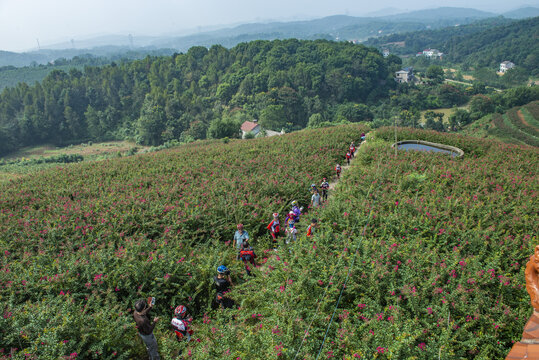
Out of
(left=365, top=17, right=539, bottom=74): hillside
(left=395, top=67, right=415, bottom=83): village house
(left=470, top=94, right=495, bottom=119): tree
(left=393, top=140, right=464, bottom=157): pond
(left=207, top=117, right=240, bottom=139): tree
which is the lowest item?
(left=470, top=94, right=495, bottom=119): tree

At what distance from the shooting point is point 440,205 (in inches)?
359

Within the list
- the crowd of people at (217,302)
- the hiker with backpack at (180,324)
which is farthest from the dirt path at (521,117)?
the hiker with backpack at (180,324)

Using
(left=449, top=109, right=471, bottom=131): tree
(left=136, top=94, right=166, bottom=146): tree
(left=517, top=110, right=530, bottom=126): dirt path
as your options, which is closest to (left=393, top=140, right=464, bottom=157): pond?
(left=517, top=110, right=530, bottom=126): dirt path

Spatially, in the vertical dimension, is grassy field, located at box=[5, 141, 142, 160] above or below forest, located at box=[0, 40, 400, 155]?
below

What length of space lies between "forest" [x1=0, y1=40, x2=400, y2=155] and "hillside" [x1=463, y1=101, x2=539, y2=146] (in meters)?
36.2

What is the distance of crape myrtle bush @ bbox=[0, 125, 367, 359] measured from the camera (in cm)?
511

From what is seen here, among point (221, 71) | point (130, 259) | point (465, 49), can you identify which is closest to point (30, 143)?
point (221, 71)

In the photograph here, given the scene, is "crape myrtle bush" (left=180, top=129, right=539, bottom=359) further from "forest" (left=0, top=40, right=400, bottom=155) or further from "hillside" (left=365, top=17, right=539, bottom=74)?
"hillside" (left=365, top=17, right=539, bottom=74)

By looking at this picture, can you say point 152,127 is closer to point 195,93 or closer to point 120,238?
point 195,93

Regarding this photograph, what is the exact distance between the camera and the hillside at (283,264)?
4867 millimetres

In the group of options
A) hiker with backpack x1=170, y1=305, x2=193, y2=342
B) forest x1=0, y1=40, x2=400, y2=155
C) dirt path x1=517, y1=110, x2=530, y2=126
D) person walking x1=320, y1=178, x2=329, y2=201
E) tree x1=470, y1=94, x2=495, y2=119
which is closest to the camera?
hiker with backpack x1=170, y1=305, x2=193, y2=342

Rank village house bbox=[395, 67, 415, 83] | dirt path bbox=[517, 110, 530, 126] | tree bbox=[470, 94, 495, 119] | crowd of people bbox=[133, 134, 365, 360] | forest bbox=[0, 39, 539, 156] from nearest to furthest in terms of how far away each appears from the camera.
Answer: crowd of people bbox=[133, 134, 365, 360], dirt path bbox=[517, 110, 530, 126], forest bbox=[0, 39, 539, 156], tree bbox=[470, 94, 495, 119], village house bbox=[395, 67, 415, 83]

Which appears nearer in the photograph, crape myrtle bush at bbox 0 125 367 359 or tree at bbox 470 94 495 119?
crape myrtle bush at bbox 0 125 367 359

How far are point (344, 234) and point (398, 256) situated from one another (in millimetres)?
1448
